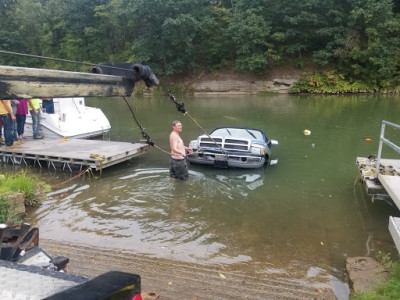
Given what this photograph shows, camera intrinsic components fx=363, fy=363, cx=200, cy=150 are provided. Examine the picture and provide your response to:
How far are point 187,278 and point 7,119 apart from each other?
9810 mm

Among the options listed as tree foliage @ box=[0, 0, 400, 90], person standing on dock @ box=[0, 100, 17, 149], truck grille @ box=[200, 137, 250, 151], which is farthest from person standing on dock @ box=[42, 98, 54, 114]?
tree foliage @ box=[0, 0, 400, 90]

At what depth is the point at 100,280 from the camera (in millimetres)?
2002

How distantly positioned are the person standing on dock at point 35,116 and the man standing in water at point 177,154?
6639 mm

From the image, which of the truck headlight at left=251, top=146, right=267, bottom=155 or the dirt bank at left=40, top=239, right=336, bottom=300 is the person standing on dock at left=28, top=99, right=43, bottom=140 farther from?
the dirt bank at left=40, top=239, right=336, bottom=300

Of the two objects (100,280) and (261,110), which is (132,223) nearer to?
(100,280)

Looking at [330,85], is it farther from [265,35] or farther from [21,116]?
[21,116]

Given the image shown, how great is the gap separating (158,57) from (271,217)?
3973 cm

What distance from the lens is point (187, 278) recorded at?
5.38 meters

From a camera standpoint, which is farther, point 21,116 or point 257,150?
point 21,116

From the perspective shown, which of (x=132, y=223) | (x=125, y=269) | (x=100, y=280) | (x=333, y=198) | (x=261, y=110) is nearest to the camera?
(x=100, y=280)

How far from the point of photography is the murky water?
6.47 metres

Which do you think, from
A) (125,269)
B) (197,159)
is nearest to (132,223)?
(125,269)

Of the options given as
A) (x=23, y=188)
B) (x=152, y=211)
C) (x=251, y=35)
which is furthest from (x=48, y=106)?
(x=251, y=35)

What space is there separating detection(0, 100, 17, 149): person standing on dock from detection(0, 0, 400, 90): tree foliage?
30.3 metres
